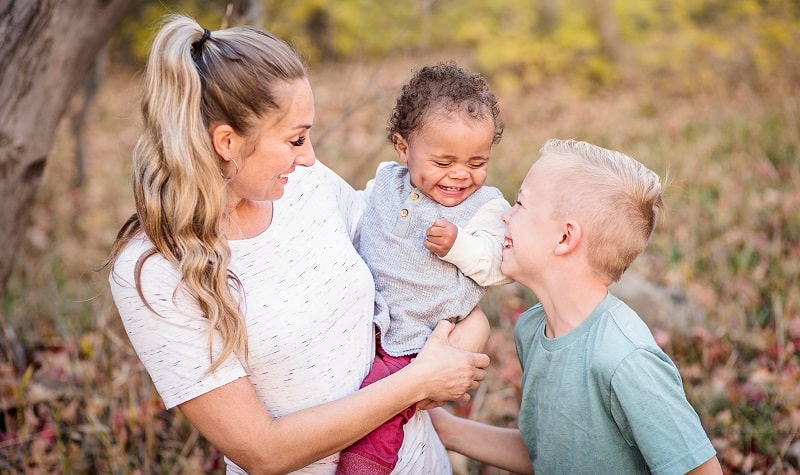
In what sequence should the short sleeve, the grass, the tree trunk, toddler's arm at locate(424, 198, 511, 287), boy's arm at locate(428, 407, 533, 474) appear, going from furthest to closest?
1. the grass
2. the tree trunk
3. boy's arm at locate(428, 407, 533, 474)
4. toddler's arm at locate(424, 198, 511, 287)
5. the short sleeve

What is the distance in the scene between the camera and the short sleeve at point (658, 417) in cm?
163

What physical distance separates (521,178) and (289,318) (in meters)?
5.13

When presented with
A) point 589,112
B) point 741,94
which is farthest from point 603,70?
point 741,94

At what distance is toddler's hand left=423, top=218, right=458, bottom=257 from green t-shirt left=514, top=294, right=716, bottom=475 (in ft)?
1.11

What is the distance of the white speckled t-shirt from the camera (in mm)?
1699

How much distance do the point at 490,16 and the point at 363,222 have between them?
35.1ft

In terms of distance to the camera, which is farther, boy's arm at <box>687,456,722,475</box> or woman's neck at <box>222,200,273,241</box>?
woman's neck at <box>222,200,273,241</box>

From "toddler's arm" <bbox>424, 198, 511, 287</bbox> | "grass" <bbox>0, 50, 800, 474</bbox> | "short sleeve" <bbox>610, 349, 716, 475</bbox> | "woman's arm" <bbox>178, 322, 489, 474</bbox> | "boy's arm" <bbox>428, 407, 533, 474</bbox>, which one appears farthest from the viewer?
"grass" <bbox>0, 50, 800, 474</bbox>

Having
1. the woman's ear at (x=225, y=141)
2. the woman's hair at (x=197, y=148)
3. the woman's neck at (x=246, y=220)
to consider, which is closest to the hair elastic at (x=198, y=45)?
the woman's hair at (x=197, y=148)

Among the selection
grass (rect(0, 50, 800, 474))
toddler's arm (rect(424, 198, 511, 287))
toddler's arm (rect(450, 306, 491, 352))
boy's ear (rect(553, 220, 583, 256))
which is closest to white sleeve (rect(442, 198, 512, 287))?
toddler's arm (rect(424, 198, 511, 287))

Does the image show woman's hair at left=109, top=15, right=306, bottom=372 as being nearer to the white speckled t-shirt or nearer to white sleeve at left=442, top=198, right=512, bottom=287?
the white speckled t-shirt

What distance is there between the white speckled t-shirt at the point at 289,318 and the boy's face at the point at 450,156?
0.94 feet

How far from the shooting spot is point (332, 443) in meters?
1.82

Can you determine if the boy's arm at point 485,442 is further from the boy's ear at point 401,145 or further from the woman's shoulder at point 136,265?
the woman's shoulder at point 136,265
